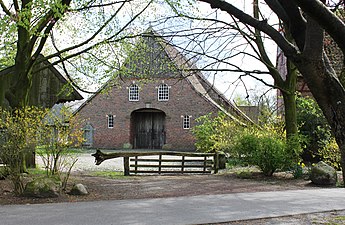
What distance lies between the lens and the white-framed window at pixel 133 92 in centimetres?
3988

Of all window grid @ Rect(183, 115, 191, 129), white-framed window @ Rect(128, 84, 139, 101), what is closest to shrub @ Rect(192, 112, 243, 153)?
window grid @ Rect(183, 115, 191, 129)

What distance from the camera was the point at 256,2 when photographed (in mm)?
17484

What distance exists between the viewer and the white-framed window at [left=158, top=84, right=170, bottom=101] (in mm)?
39219

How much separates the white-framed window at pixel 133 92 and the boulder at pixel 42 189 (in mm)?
30248

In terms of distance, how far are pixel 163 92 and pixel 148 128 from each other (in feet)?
12.6

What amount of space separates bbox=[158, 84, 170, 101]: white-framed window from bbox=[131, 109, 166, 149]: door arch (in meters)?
1.34

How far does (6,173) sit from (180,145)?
2840 cm

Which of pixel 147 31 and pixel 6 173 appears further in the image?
pixel 147 31

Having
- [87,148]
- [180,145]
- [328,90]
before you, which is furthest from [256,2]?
Result: [87,148]

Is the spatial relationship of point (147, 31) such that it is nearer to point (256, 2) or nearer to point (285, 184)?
point (256, 2)

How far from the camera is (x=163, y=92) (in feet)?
129

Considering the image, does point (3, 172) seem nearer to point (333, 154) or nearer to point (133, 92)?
point (333, 154)

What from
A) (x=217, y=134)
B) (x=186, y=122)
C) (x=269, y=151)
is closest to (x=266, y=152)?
(x=269, y=151)

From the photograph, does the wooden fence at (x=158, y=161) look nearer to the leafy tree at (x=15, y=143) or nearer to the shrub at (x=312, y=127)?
the shrub at (x=312, y=127)
